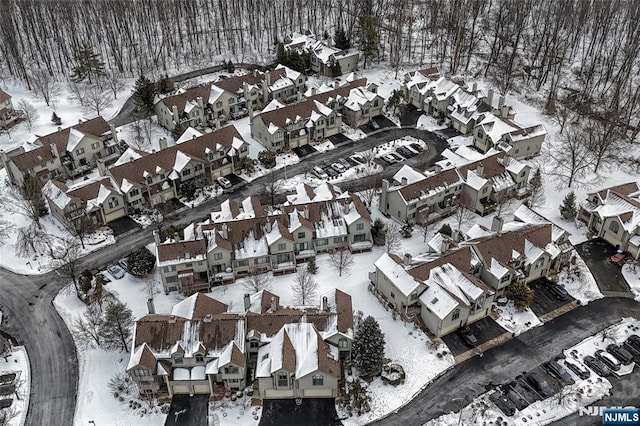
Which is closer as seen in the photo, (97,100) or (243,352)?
(243,352)

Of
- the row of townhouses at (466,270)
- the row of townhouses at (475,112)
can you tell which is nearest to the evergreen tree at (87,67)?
the row of townhouses at (475,112)

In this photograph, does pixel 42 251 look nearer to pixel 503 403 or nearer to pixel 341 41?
pixel 503 403

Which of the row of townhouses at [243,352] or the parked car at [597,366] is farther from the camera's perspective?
the parked car at [597,366]

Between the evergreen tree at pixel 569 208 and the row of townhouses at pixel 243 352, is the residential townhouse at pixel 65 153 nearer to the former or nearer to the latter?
the row of townhouses at pixel 243 352

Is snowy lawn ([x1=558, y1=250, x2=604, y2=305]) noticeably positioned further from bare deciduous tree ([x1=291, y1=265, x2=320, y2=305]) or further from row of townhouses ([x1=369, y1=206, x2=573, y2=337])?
bare deciduous tree ([x1=291, y1=265, x2=320, y2=305])

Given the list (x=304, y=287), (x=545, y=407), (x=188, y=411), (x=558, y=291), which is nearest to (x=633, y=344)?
(x=558, y=291)

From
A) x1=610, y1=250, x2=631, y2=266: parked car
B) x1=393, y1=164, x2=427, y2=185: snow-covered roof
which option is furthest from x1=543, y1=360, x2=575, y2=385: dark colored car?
x1=393, y1=164, x2=427, y2=185: snow-covered roof

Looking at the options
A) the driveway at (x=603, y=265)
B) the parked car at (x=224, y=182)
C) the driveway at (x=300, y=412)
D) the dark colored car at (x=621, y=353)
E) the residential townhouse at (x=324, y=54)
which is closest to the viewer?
the driveway at (x=300, y=412)

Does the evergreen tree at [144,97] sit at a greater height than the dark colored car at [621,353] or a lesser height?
greater
